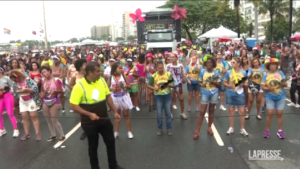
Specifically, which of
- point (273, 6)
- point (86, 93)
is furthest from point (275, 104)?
point (273, 6)

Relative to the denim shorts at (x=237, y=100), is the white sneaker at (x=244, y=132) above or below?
below

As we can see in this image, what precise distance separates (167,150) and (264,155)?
1.62 metres

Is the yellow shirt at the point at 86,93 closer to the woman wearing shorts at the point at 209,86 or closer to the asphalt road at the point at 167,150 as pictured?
the asphalt road at the point at 167,150

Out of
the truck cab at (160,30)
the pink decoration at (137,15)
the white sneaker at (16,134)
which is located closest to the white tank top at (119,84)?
the white sneaker at (16,134)

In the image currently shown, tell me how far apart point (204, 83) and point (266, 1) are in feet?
124

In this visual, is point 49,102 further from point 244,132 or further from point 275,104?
point 275,104

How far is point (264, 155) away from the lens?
4680 millimetres

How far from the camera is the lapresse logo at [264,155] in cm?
459

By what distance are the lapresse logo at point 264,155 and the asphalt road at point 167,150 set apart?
0.08m

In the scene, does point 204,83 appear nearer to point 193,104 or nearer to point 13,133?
point 193,104

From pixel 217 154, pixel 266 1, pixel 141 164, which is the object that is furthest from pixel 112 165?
pixel 266 1

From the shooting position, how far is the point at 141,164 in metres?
4.52

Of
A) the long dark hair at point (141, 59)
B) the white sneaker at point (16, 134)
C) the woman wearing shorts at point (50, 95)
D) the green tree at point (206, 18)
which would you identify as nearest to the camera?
the woman wearing shorts at point (50, 95)

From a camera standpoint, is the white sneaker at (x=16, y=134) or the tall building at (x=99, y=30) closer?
the white sneaker at (x=16, y=134)
